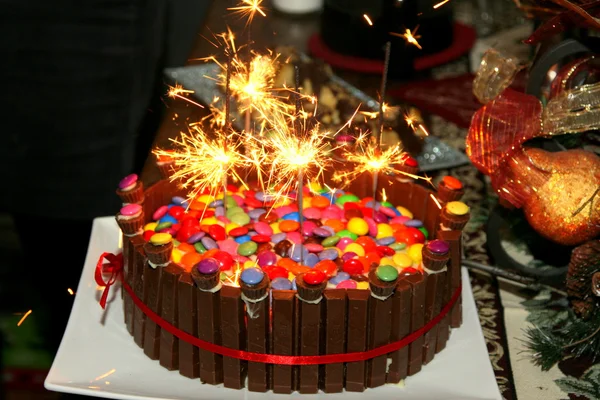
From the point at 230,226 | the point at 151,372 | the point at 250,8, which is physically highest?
the point at 250,8

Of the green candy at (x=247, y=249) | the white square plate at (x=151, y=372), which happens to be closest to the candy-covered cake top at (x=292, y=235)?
the green candy at (x=247, y=249)

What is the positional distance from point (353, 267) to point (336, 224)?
0.44 ft

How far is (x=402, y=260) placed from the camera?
114 centimetres

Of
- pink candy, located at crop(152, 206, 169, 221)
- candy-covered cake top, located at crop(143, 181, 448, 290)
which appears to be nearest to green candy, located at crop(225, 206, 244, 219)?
candy-covered cake top, located at crop(143, 181, 448, 290)

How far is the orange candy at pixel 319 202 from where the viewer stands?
4.21 feet

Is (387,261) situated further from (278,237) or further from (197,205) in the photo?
(197,205)

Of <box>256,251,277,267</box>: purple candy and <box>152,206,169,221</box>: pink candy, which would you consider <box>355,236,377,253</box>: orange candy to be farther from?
<box>152,206,169,221</box>: pink candy

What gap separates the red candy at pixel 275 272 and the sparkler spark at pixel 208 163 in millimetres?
178

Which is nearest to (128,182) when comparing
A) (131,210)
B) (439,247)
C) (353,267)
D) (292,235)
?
(131,210)

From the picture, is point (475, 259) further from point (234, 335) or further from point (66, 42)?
point (66, 42)

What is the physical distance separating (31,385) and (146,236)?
763 millimetres

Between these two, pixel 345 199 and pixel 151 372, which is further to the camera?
pixel 345 199

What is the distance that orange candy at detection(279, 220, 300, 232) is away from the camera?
1.21m

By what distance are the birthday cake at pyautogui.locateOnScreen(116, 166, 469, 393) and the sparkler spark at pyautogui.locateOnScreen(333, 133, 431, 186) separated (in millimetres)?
47
